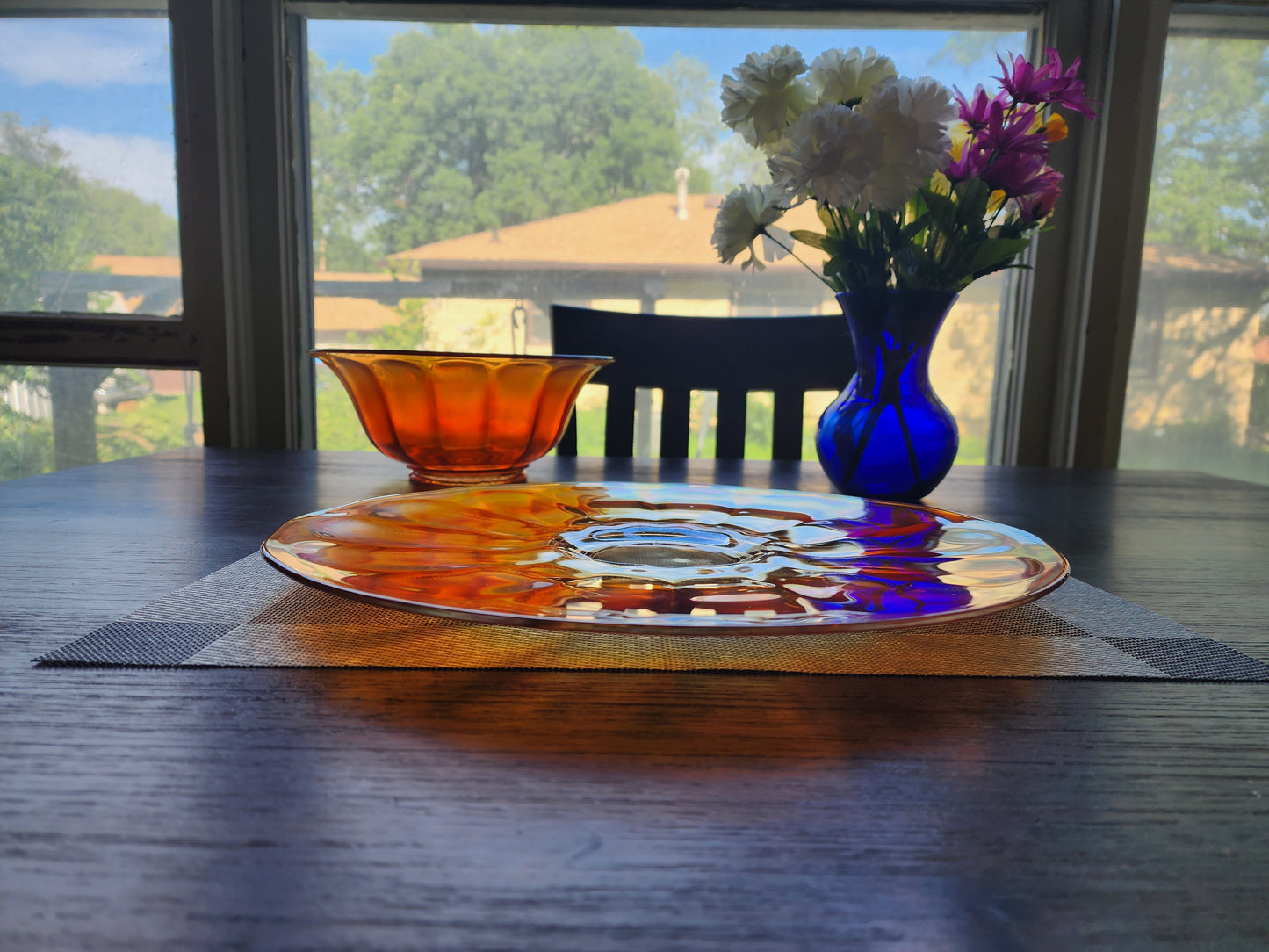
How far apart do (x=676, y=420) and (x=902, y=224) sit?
1.88 ft

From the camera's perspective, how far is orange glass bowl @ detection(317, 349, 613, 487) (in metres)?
0.65

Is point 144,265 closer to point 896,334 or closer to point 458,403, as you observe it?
point 458,403

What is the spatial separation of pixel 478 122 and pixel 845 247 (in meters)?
1.69

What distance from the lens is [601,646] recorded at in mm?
305

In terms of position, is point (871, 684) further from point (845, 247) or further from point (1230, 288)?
point (1230, 288)

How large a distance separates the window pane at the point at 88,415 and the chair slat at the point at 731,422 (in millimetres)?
1411

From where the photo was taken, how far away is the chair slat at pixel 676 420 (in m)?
1.22

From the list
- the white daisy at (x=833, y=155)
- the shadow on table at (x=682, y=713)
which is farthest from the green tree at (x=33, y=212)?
the shadow on table at (x=682, y=713)

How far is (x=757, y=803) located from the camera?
0.63 feet

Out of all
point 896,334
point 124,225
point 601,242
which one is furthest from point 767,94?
point 124,225

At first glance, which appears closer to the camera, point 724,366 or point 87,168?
point 724,366

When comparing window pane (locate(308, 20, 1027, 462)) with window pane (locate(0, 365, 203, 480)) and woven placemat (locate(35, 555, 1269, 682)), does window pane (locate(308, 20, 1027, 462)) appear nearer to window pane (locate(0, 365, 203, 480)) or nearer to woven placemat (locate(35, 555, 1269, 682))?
window pane (locate(0, 365, 203, 480))

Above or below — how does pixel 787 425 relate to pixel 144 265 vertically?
below

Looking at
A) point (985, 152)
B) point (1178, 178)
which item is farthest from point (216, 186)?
point (1178, 178)
